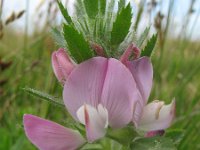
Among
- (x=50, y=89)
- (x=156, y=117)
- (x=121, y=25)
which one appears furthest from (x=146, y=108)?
(x=50, y=89)

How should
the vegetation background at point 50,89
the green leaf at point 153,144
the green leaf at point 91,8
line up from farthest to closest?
the vegetation background at point 50,89
the green leaf at point 91,8
the green leaf at point 153,144

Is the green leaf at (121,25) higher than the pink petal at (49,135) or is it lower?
higher

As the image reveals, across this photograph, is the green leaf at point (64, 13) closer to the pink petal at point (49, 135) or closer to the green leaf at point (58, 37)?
the green leaf at point (58, 37)

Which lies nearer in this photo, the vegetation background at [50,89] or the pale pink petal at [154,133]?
the pale pink petal at [154,133]

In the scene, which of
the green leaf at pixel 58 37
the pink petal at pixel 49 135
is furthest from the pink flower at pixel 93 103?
the green leaf at pixel 58 37

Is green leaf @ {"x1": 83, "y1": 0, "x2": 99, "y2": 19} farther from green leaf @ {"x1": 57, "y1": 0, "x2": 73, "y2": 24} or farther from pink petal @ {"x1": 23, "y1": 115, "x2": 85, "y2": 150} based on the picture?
pink petal @ {"x1": 23, "y1": 115, "x2": 85, "y2": 150}

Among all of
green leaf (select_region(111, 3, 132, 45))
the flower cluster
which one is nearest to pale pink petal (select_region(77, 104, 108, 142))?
the flower cluster

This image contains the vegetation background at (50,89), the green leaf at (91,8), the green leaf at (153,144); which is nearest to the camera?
the green leaf at (153,144)

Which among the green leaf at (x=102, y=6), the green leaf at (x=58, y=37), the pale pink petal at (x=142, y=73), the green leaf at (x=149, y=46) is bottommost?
the pale pink petal at (x=142, y=73)
